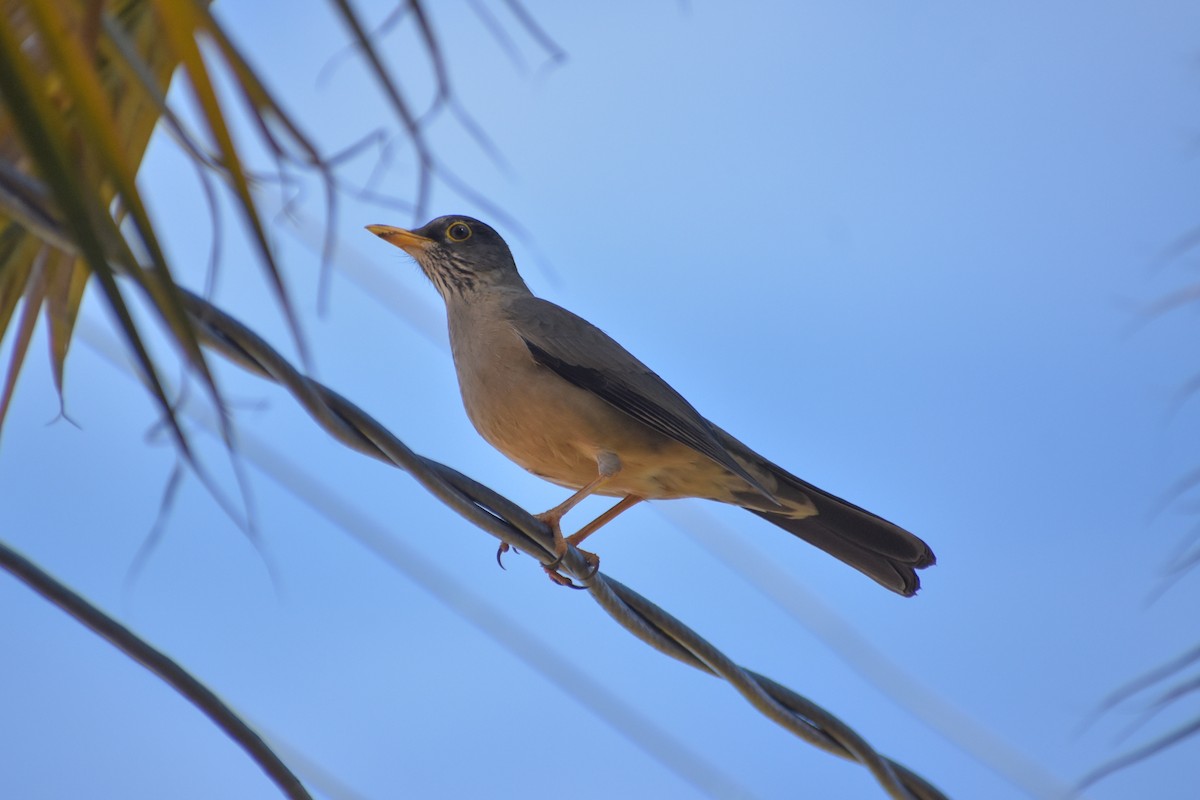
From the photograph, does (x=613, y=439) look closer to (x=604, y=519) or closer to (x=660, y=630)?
(x=604, y=519)

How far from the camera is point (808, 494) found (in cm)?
561

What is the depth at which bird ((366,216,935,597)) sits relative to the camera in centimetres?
531

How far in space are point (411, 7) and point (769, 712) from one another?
96.1 inches

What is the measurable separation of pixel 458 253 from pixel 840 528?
8.26 ft

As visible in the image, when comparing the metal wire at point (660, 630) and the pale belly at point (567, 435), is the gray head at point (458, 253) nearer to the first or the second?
the pale belly at point (567, 435)

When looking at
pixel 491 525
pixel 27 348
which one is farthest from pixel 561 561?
pixel 27 348

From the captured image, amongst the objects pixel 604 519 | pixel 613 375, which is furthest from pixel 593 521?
pixel 613 375

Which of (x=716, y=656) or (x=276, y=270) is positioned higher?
(x=716, y=656)

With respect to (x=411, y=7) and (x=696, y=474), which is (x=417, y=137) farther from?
→ (x=696, y=474)

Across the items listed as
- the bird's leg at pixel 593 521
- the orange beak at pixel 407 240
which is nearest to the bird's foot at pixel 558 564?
the bird's leg at pixel 593 521

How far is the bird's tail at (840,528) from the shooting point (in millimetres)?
5270

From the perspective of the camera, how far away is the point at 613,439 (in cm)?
535

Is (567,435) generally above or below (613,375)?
below

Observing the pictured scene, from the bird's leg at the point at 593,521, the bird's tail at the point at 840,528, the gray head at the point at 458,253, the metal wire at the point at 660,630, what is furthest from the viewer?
the gray head at the point at 458,253
